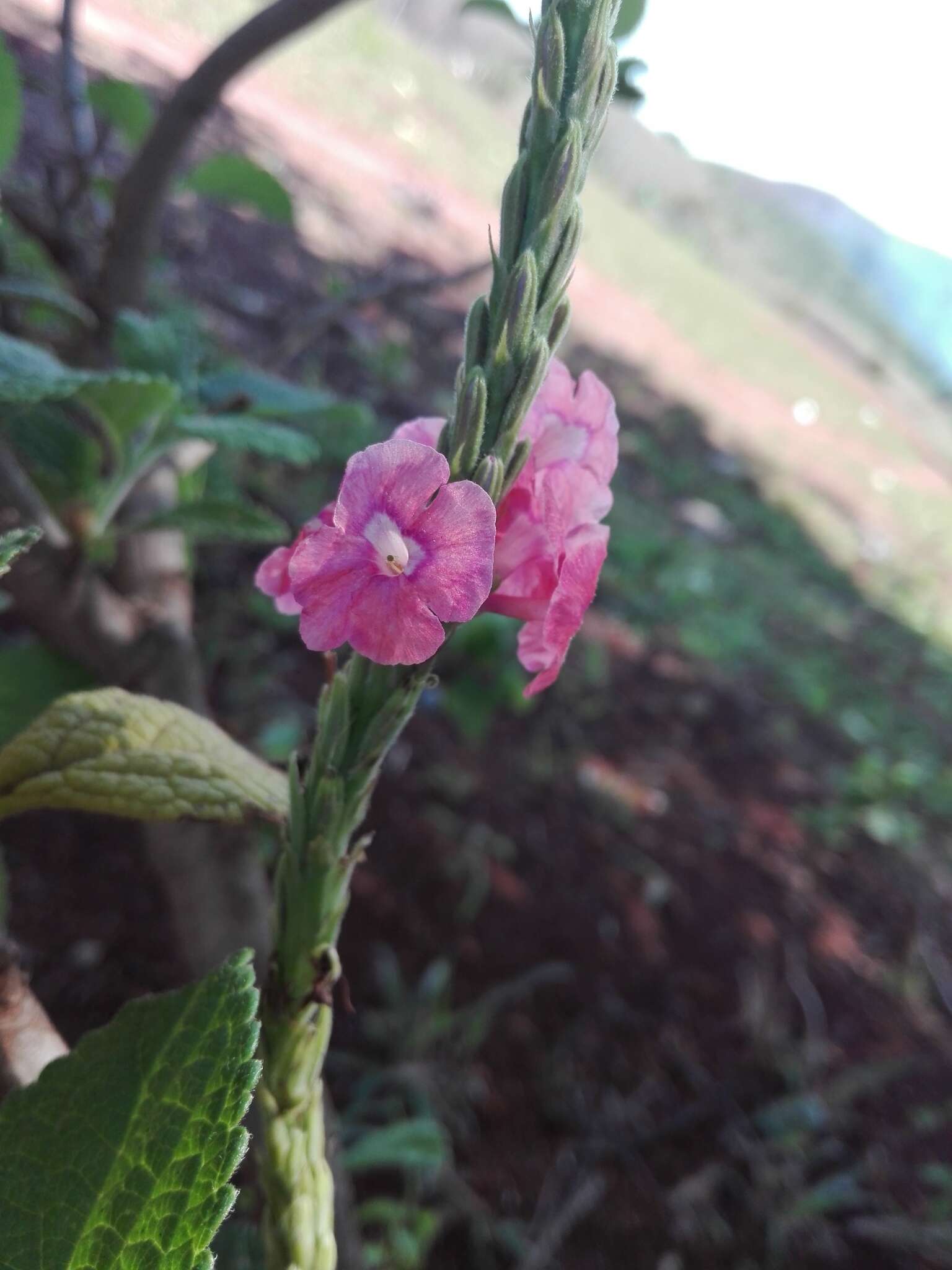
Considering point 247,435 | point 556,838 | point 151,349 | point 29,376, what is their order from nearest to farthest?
point 29,376 < point 247,435 < point 151,349 < point 556,838

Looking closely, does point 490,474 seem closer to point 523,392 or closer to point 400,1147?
point 523,392

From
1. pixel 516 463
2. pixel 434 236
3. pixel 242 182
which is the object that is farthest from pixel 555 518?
pixel 434 236

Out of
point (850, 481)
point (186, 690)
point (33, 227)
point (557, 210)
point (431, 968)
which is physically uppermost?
point (557, 210)

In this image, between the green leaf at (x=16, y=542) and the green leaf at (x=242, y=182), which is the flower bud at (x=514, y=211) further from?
the green leaf at (x=242, y=182)

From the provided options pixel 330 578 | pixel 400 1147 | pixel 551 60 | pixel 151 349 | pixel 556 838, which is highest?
pixel 551 60

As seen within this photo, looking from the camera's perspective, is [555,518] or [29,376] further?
[29,376]

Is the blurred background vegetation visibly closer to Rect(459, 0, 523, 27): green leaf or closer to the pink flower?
Rect(459, 0, 523, 27): green leaf

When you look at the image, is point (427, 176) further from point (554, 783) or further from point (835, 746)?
point (554, 783)

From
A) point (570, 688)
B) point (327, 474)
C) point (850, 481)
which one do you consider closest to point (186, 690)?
point (570, 688)
